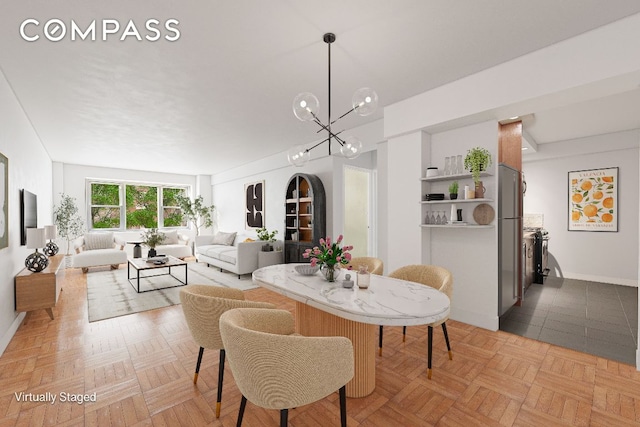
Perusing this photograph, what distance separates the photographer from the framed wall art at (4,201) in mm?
2764

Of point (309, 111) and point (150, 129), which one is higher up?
point (150, 129)

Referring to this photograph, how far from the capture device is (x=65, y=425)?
176 cm

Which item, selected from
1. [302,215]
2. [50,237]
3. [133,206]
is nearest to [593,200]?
[302,215]

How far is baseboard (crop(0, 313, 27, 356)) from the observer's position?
8.77 feet

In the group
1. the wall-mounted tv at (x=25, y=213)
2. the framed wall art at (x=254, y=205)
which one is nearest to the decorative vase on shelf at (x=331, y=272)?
the wall-mounted tv at (x=25, y=213)

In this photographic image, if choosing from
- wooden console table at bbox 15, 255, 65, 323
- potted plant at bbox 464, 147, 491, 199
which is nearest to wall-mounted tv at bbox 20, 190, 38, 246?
wooden console table at bbox 15, 255, 65, 323

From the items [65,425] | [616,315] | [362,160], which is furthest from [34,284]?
[616,315]

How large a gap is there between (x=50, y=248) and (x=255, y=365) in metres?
5.48

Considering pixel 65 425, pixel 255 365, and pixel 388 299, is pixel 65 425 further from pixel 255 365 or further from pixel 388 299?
pixel 388 299

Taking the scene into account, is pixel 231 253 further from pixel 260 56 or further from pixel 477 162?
pixel 477 162

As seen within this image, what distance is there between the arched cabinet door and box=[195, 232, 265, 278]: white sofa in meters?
0.66

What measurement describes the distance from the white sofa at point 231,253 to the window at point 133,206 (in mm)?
2379

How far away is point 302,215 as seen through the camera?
5641 millimetres

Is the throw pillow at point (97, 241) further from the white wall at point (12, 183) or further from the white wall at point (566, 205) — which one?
the white wall at point (566, 205)
